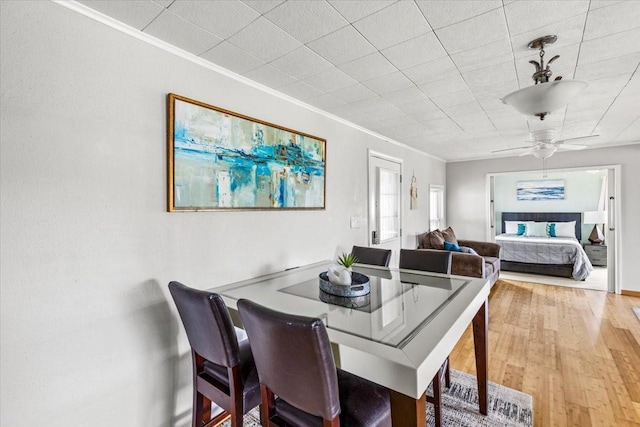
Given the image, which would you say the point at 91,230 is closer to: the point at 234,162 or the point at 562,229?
the point at 234,162

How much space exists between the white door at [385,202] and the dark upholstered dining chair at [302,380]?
8.47ft

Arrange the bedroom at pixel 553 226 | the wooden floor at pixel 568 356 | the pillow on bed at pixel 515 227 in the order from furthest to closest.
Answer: the pillow on bed at pixel 515 227
the bedroom at pixel 553 226
the wooden floor at pixel 568 356

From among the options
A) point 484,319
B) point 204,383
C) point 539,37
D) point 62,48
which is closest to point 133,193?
point 62,48

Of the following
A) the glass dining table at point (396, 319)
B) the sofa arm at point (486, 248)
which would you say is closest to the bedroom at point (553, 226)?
the sofa arm at point (486, 248)

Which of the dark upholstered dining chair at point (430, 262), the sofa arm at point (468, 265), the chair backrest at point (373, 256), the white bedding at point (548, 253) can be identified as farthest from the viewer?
the white bedding at point (548, 253)

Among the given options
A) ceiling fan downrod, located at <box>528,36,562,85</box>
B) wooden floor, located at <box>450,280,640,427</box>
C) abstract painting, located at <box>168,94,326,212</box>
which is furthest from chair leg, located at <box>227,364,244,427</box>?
ceiling fan downrod, located at <box>528,36,562,85</box>

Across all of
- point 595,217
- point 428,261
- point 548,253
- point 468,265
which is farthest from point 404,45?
point 595,217

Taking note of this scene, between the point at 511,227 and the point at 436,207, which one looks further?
the point at 511,227

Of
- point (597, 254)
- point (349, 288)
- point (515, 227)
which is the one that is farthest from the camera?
point (515, 227)

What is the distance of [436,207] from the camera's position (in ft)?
19.6

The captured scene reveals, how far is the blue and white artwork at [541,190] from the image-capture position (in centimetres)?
707

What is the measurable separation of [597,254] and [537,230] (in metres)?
1.18

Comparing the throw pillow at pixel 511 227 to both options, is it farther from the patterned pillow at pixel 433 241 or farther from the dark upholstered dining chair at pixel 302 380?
the dark upholstered dining chair at pixel 302 380

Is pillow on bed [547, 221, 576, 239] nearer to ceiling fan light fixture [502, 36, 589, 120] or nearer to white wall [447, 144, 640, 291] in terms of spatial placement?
white wall [447, 144, 640, 291]
